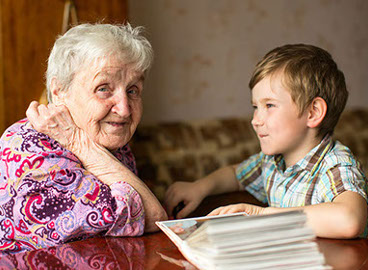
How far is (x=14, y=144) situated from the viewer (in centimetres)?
120

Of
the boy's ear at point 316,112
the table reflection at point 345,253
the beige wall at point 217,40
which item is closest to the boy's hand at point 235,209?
the table reflection at point 345,253

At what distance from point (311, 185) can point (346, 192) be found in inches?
8.2

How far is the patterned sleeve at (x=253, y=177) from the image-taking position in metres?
1.74

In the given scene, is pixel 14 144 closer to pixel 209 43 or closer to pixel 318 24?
pixel 209 43

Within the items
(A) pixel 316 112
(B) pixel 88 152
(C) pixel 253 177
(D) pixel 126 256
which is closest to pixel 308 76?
(A) pixel 316 112

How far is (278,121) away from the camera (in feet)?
4.82

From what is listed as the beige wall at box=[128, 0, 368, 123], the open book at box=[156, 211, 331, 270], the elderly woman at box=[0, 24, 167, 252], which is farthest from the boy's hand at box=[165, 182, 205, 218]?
the beige wall at box=[128, 0, 368, 123]

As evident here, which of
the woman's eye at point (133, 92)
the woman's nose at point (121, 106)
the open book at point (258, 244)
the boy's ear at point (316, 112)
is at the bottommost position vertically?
the open book at point (258, 244)

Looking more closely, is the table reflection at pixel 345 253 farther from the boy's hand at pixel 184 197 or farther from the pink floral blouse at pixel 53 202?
the boy's hand at pixel 184 197

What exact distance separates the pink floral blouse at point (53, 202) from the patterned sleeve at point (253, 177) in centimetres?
66

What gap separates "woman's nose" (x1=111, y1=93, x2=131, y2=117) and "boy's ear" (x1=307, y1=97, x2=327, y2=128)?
1.89ft

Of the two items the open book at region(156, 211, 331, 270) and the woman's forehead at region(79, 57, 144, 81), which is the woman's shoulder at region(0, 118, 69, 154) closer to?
the woman's forehead at region(79, 57, 144, 81)

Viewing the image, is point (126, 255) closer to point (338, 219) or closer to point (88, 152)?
point (88, 152)

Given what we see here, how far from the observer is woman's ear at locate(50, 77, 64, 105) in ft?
4.44
